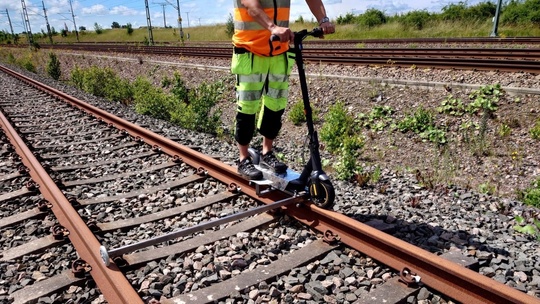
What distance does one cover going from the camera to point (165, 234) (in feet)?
9.44

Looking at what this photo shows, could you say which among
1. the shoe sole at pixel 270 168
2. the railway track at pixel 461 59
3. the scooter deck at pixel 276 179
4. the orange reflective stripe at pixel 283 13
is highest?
the orange reflective stripe at pixel 283 13

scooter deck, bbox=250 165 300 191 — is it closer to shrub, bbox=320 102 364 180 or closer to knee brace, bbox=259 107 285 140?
knee brace, bbox=259 107 285 140

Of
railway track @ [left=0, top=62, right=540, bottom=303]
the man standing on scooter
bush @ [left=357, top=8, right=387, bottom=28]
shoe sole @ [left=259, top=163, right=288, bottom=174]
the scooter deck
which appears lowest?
railway track @ [left=0, top=62, right=540, bottom=303]

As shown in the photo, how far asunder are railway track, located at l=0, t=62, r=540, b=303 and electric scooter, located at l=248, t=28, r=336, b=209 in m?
0.11

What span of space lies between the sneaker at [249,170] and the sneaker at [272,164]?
0.11 metres

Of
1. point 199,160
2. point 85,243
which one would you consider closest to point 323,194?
point 85,243

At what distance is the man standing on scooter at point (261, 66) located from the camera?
10.9 ft

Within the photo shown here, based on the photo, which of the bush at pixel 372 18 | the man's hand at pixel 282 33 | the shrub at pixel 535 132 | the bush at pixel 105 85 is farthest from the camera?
the bush at pixel 372 18

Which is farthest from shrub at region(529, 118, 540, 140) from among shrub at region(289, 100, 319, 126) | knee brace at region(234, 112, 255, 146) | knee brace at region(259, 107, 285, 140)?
knee brace at region(234, 112, 255, 146)

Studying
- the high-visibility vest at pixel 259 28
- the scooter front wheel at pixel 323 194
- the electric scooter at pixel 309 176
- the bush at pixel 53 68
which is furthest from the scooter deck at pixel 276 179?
the bush at pixel 53 68

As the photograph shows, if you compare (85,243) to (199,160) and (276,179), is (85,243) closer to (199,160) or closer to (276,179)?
(276,179)

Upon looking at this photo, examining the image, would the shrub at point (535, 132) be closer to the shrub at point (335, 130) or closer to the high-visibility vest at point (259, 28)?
the shrub at point (335, 130)

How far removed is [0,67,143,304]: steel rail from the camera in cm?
241

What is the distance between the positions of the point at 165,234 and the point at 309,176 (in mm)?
1249
